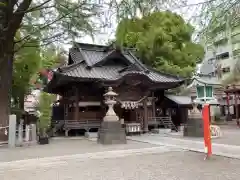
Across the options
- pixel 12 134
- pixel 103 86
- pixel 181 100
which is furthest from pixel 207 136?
pixel 181 100

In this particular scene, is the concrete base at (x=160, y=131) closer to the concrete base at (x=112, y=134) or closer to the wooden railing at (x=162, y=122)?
the wooden railing at (x=162, y=122)

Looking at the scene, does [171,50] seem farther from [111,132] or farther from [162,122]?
[111,132]

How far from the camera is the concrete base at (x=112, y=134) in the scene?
445 inches

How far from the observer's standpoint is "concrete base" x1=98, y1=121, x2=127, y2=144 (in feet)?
37.1

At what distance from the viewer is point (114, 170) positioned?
6.10 m

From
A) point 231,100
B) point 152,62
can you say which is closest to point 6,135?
point 152,62

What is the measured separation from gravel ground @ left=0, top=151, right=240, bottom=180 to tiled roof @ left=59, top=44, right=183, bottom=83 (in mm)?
8833

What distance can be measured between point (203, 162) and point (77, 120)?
35.0 ft

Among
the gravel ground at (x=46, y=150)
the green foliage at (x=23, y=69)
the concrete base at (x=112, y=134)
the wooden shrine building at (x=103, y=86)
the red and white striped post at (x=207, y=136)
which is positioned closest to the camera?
the red and white striped post at (x=207, y=136)

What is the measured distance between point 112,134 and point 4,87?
5.60 meters

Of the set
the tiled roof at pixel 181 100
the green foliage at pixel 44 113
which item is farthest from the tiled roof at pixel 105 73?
the tiled roof at pixel 181 100

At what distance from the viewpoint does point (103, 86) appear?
1557 centimetres

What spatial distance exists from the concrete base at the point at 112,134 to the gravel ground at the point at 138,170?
363 centimetres

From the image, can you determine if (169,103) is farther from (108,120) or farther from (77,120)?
(108,120)
